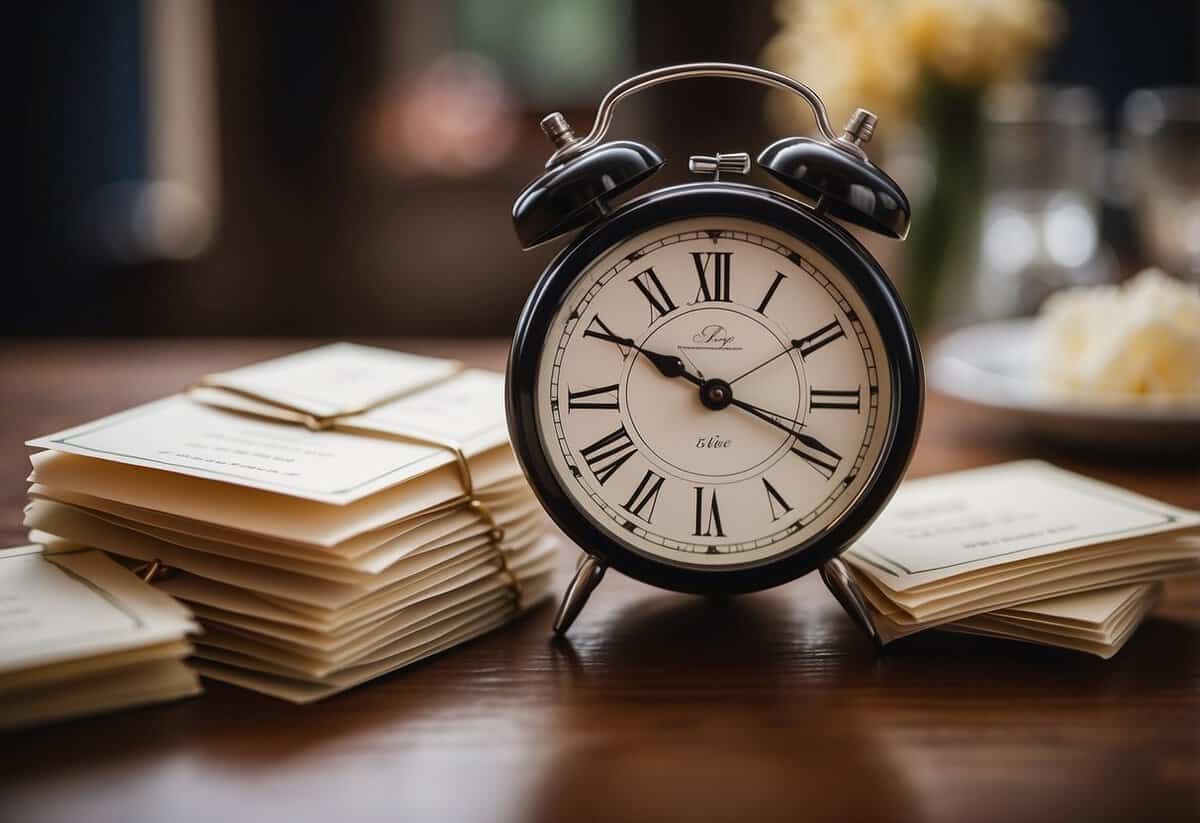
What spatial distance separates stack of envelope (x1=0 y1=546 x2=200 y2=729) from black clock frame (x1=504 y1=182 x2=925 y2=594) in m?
0.27

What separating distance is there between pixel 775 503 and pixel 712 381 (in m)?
0.10

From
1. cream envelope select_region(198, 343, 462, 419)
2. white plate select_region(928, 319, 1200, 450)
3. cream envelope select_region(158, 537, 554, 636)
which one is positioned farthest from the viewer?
white plate select_region(928, 319, 1200, 450)

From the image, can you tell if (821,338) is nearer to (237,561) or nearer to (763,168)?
(763,168)

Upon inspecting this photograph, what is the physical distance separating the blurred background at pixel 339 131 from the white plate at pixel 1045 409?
3.10 m

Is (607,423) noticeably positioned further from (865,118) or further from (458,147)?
(458,147)

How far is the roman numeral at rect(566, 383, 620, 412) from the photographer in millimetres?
839

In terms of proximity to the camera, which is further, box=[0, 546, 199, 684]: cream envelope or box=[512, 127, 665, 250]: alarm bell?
box=[512, 127, 665, 250]: alarm bell

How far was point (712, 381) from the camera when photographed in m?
0.84

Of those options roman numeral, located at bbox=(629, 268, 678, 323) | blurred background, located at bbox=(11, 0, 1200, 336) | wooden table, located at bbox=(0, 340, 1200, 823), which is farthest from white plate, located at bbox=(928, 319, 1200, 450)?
blurred background, located at bbox=(11, 0, 1200, 336)

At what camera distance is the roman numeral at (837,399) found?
2.76ft

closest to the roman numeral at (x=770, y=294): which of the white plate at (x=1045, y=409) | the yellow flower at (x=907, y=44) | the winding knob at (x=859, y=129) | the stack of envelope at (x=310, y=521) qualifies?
the winding knob at (x=859, y=129)

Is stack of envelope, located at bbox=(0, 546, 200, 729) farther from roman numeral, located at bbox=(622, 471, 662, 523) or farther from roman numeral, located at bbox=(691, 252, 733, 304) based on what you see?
roman numeral, located at bbox=(691, 252, 733, 304)

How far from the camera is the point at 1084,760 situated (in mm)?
680

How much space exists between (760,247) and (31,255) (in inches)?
187
